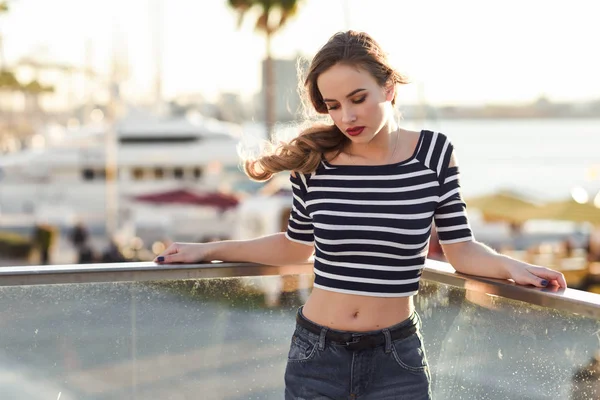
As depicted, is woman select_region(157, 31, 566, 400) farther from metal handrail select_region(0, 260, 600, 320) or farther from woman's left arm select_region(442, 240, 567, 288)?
metal handrail select_region(0, 260, 600, 320)

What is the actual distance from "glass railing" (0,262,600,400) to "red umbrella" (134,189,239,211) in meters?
22.0

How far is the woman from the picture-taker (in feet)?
8.50

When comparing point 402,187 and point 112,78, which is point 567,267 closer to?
point 402,187

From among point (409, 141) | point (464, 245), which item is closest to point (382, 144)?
point (409, 141)

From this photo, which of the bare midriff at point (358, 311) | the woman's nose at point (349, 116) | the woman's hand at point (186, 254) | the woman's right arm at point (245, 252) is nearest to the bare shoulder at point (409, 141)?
the woman's nose at point (349, 116)

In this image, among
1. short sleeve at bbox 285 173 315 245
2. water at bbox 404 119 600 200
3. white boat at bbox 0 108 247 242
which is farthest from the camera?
water at bbox 404 119 600 200

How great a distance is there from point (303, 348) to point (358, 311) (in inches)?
8.1

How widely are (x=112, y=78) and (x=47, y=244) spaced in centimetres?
1513

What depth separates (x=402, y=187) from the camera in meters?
2.63

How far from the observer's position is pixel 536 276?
8.64 ft

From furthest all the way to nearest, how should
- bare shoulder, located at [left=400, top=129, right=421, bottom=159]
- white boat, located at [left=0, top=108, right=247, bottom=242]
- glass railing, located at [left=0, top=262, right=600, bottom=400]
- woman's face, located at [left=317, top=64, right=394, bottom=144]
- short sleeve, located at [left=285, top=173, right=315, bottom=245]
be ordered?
1. white boat, located at [left=0, top=108, right=247, bottom=242]
2. glass railing, located at [left=0, top=262, right=600, bottom=400]
3. short sleeve, located at [left=285, top=173, right=315, bottom=245]
4. bare shoulder, located at [left=400, top=129, right=421, bottom=159]
5. woman's face, located at [left=317, top=64, right=394, bottom=144]

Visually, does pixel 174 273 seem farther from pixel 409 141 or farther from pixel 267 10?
pixel 267 10

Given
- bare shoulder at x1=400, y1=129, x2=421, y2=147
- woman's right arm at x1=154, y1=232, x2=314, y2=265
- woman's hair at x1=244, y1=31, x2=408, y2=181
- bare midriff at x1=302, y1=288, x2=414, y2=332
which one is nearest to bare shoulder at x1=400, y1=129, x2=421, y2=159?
bare shoulder at x1=400, y1=129, x2=421, y2=147

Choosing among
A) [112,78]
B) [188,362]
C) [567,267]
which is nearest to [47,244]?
[567,267]
